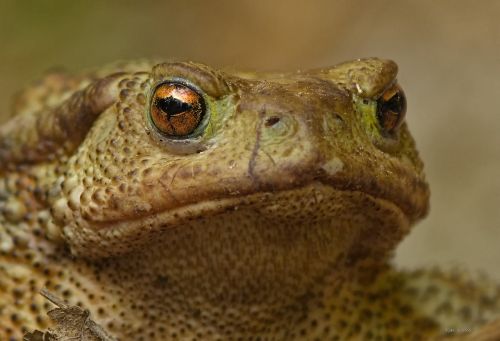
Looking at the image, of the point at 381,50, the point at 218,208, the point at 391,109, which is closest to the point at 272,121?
the point at 218,208

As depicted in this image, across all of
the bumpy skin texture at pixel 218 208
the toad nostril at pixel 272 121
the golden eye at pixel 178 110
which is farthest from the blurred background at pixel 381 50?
the toad nostril at pixel 272 121

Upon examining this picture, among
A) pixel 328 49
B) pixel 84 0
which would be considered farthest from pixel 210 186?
pixel 84 0

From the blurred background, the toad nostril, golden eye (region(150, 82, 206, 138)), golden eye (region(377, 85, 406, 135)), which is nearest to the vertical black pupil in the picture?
golden eye (region(150, 82, 206, 138))

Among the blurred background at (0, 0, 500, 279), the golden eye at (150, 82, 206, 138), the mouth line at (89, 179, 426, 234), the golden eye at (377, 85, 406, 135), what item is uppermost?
the blurred background at (0, 0, 500, 279)

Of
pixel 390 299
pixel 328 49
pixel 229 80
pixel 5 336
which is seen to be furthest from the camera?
pixel 328 49

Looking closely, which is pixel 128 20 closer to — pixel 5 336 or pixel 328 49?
pixel 328 49

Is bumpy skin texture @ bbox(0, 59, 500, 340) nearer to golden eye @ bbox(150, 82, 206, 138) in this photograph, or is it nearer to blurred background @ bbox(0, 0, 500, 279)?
golden eye @ bbox(150, 82, 206, 138)
